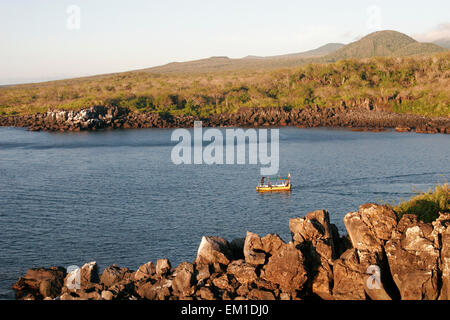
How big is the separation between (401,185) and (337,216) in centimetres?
1460

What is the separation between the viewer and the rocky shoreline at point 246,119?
384 ft

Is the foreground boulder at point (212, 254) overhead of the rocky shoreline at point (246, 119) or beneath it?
beneath

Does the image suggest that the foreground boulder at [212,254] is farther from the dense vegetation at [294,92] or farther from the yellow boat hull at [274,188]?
the dense vegetation at [294,92]

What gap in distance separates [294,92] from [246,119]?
3528 centimetres

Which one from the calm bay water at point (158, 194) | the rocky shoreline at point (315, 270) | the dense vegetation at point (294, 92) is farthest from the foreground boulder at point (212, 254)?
the dense vegetation at point (294, 92)

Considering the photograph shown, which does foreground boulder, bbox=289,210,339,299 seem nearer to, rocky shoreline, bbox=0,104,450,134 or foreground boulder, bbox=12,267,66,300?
foreground boulder, bbox=12,267,66,300

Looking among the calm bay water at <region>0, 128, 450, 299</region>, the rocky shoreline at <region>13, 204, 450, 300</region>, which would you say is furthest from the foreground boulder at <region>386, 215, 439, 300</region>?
the calm bay water at <region>0, 128, 450, 299</region>

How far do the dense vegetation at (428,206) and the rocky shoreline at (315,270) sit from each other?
4.90 meters

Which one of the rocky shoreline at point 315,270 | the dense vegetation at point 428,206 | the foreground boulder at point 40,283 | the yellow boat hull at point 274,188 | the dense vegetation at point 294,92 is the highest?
the dense vegetation at point 294,92

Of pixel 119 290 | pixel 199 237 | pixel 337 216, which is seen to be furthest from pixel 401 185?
pixel 119 290

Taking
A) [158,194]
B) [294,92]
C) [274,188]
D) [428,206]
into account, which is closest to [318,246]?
[428,206]

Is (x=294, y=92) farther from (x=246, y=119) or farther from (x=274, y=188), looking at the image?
(x=274, y=188)
